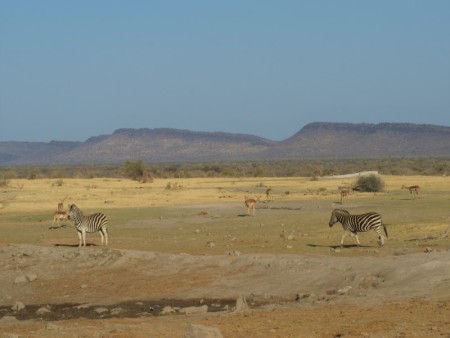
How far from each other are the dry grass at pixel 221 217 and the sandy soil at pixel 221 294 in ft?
12.5

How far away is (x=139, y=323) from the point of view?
15375 millimetres

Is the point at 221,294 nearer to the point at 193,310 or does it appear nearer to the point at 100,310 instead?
the point at 193,310

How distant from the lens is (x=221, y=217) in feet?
129

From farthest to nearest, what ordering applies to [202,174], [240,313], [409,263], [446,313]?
[202,174], [409,263], [240,313], [446,313]

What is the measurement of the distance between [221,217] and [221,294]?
19.4 m

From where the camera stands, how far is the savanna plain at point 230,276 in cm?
1490

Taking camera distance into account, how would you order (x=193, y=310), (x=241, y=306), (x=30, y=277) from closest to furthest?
(x=241, y=306) → (x=193, y=310) → (x=30, y=277)

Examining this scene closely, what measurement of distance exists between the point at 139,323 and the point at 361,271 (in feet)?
20.4

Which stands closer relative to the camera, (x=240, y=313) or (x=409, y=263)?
(x=240, y=313)

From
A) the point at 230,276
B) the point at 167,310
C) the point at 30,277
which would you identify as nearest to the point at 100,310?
the point at 167,310

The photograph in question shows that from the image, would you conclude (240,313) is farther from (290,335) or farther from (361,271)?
(361,271)

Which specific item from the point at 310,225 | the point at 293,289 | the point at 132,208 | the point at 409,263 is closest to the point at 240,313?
the point at 293,289

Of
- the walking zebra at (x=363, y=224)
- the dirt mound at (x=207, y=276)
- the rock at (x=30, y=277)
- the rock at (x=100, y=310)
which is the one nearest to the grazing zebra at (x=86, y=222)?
the dirt mound at (x=207, y=276)

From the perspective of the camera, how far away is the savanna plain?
14.9 meters
